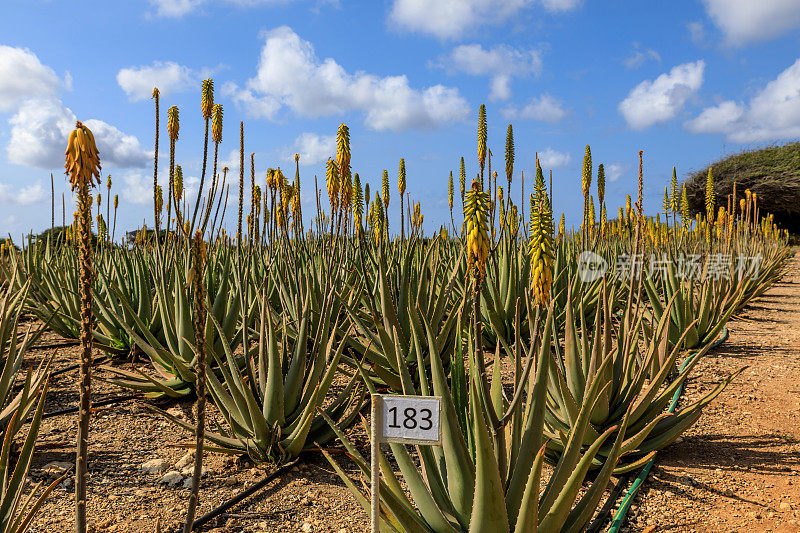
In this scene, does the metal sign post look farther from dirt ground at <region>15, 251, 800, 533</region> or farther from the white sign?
dirt ground at <region>15, 251, 800, 533</region>

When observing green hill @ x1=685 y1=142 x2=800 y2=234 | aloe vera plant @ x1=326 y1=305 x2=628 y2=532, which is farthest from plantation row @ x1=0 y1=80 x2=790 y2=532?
green hill @ x1=685 y1=142 x2=800 y2=234

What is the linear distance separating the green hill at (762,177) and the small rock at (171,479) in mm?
22563

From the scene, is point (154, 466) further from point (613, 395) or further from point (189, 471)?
point (613, 395)

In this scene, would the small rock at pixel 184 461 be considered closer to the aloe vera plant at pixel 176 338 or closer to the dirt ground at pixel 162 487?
the dirt ground at pixel 162 487

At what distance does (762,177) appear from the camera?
2114 cm

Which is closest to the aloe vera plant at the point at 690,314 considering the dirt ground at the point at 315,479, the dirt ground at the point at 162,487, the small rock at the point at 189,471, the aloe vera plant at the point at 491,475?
the dirt ground at the point at 315,479

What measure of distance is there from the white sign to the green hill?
2278 cm

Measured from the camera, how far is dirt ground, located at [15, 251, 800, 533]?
7.13ft

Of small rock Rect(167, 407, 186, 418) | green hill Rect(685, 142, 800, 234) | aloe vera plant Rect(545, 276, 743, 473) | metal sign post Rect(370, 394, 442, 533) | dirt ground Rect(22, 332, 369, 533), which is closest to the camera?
metal sign post Rect(370, 394, 442, 533)

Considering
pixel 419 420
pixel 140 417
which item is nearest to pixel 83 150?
pixel 419 420

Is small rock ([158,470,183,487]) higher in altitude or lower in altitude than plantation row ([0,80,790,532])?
lower

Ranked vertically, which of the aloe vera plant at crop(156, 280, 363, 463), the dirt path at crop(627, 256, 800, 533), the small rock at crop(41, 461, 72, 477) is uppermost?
the aloe vera plant at crop(156, 280, 363, 463)

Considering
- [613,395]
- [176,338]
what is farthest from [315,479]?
[176,338]

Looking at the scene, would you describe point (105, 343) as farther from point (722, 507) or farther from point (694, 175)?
point (694, 175)
